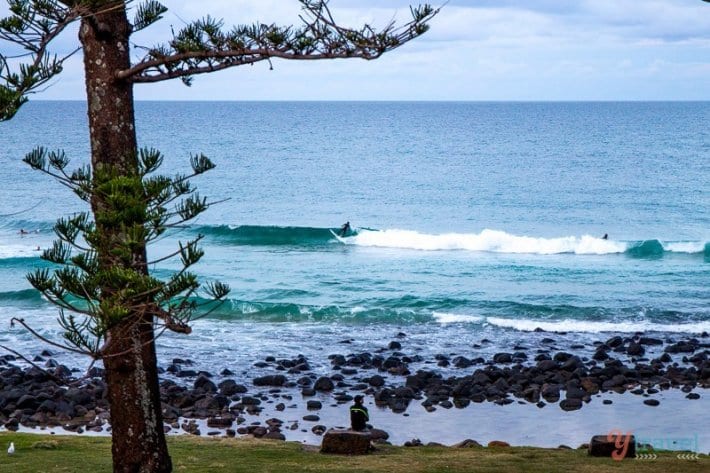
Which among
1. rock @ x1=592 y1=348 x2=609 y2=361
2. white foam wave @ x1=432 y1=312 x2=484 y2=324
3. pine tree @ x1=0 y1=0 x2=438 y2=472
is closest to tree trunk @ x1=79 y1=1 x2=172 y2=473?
pine tree @ x1=0 y1=0 x2=438 y2=472

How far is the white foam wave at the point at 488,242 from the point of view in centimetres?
4331

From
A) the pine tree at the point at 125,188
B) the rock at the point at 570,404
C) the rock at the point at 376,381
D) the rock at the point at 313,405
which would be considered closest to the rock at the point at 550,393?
the rock at the point at 570,404

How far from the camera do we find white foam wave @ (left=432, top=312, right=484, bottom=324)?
29297mm

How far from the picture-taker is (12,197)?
59.3m

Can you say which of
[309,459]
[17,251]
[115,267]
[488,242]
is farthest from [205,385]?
[488,242]

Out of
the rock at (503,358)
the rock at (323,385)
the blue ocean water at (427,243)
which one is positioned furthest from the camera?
the blue ocean water at (427,243)

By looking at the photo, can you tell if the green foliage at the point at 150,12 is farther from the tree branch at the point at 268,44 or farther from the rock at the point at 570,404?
the rock at the point at 570,404

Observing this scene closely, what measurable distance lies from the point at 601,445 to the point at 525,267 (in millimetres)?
27036

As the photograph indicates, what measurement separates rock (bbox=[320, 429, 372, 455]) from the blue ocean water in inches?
225

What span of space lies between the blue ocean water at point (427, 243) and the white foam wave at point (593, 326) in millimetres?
66

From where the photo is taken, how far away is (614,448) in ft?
40.8

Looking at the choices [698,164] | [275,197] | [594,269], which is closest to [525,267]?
[594,269]

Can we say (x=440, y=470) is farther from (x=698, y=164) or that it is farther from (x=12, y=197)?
(x=698, y=164)

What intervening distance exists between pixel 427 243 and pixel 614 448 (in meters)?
33.3
